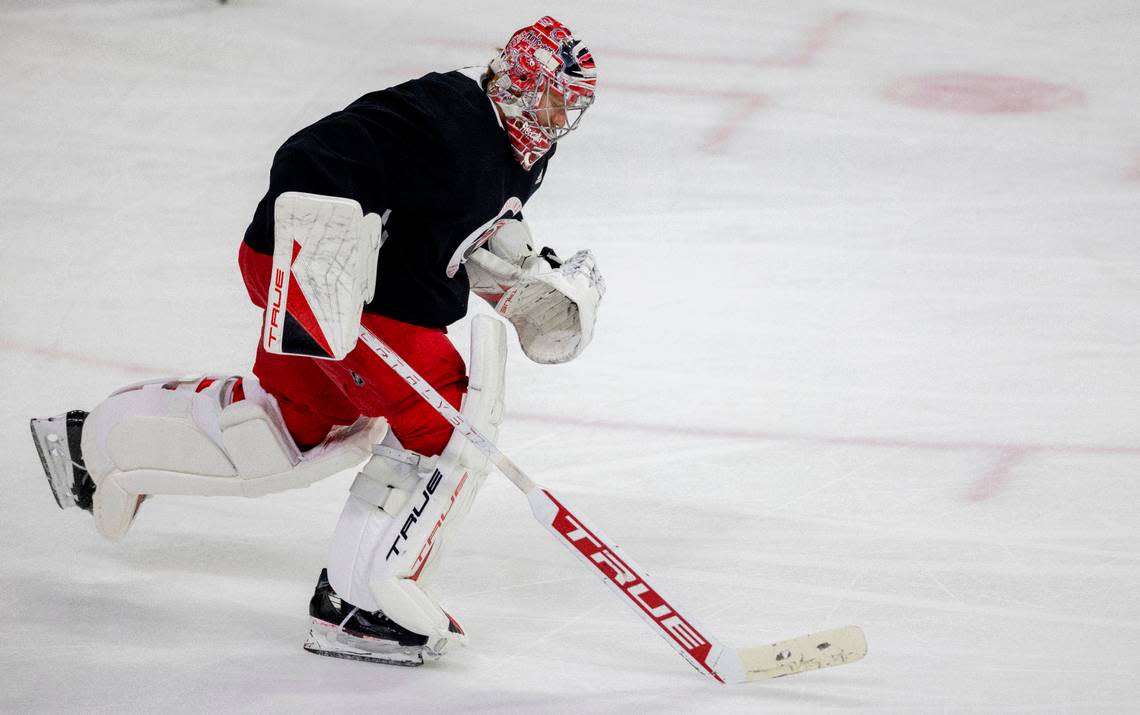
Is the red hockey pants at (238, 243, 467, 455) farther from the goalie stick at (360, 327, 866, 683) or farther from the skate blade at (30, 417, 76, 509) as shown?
the skate blade at (30, 417, 76, 509)

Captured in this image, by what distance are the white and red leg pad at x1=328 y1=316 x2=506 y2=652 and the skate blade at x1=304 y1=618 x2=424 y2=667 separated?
85mm

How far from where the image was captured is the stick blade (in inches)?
93.4

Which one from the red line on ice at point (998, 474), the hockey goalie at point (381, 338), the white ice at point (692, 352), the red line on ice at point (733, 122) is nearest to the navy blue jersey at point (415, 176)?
the hockey goalie at point (381, 338)

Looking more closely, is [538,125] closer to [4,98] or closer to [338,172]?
[338,172]

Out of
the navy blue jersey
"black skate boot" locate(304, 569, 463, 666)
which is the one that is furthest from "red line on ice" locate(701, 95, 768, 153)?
"black skate boot" locate(304, 569, 463, 666)

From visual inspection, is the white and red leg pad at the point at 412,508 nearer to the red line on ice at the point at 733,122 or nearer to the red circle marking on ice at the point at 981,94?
the red line on ice at the point at 733,122

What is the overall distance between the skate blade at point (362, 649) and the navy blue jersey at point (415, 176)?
1.79 ft

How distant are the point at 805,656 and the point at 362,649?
74cm

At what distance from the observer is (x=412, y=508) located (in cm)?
234

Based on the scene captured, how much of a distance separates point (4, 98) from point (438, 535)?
274 centimetres

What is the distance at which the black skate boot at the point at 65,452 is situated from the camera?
257 centimetres

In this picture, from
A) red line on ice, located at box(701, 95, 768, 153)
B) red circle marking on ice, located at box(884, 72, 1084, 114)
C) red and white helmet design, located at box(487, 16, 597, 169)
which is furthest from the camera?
red circle marking on ice, located at box(884, 72, 1084, 114)

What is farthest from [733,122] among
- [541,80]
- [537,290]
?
[541,80]

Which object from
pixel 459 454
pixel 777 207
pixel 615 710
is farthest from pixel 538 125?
pixel 777 207
